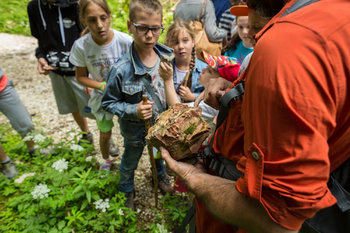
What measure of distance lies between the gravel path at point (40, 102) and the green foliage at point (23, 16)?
52 centimetres

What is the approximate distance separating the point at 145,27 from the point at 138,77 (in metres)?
0.56

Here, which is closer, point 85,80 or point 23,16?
point 85,80

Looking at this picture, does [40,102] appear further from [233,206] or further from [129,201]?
[233,206]

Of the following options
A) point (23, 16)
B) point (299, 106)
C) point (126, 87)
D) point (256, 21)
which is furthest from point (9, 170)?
point (23, 16)

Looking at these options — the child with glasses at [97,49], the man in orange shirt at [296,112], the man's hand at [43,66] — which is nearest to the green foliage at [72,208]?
the child with glasses at [97,49]

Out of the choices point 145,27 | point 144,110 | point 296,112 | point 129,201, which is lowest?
point 129,201

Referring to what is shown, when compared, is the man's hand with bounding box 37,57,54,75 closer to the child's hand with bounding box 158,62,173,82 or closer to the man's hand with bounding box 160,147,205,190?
the child's hand with bounding box 158,62,173,82

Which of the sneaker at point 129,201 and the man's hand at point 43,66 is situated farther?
the man's hand at point 43,66

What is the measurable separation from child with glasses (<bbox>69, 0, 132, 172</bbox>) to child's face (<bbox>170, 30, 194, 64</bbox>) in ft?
2.40

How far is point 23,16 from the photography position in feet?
29.7

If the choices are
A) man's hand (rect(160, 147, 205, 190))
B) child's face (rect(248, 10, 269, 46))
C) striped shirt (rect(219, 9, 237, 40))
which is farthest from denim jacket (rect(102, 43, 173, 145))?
striped shirt (rect(219, 9, 237, 40))

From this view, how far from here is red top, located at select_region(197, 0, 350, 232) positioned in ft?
2.07

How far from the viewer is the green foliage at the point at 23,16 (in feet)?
25.6

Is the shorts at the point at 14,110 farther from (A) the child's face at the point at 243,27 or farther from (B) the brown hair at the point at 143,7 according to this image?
(A) the child's face at the point at 243,27
